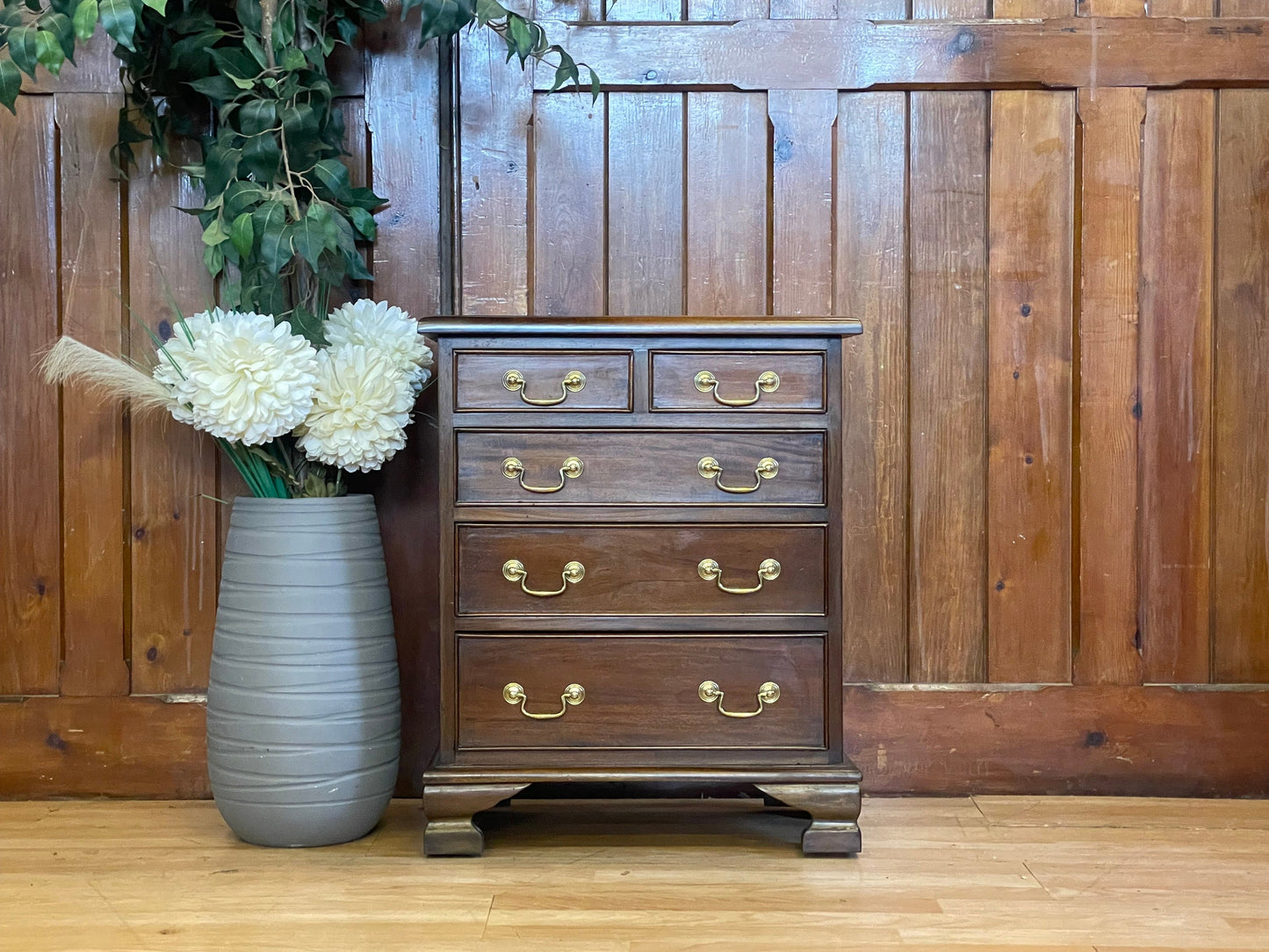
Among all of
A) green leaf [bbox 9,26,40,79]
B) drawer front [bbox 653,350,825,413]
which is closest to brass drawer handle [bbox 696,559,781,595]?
drawer front [bbox 653,350,825,413]

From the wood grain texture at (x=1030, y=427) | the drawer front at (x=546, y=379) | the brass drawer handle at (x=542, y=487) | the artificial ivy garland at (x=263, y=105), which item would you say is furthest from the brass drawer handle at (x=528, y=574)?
the wood grain texture at (x=1030, y=427)

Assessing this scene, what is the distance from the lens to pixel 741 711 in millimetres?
1638

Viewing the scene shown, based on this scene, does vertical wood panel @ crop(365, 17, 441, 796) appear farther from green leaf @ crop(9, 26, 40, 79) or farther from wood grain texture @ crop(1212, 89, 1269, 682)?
wood grain texture @ crop(1212, 89, 1269, 682)

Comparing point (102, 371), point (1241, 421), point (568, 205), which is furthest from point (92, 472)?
point (1241, 421)

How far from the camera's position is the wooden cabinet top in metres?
1.61

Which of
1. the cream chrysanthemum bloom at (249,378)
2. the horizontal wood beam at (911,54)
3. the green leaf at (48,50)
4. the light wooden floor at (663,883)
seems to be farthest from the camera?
the horizontal wood beam at (911,54)

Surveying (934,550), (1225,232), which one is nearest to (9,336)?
(934,550)

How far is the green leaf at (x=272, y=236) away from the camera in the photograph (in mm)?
1612

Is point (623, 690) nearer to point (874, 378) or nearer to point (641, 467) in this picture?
point (641, 467)

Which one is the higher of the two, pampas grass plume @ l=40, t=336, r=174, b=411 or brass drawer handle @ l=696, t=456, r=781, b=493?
pampas grass plume @ l=40, t=336, r=174, b=411

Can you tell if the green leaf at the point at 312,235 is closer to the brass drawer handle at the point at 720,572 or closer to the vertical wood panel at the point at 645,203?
the vertical wood panel at the point at 645,203

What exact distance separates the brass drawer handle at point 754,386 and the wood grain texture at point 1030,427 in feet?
1.86

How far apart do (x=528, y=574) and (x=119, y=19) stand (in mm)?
973

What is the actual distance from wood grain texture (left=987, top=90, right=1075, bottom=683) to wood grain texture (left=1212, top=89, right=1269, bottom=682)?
287 mm
